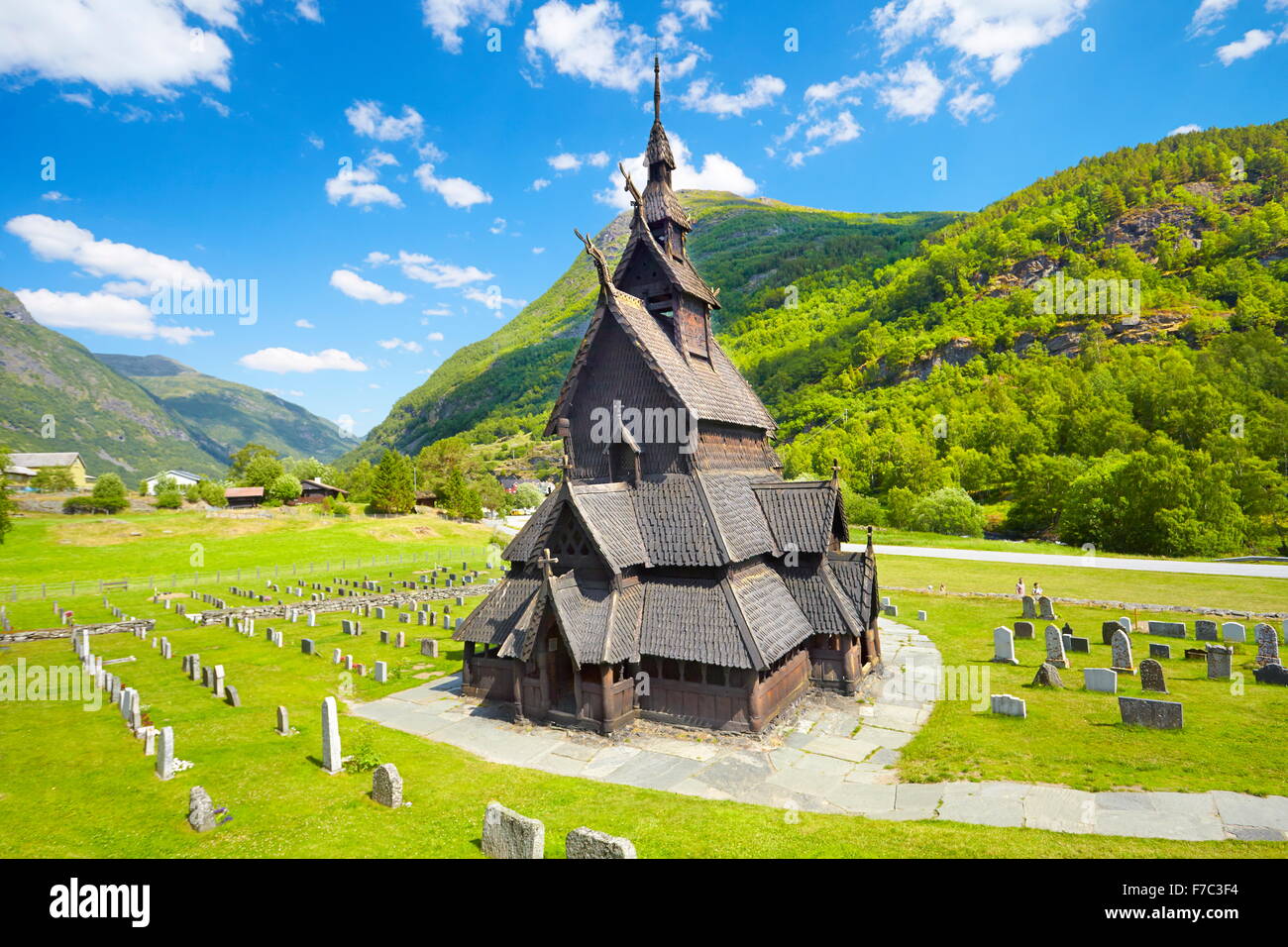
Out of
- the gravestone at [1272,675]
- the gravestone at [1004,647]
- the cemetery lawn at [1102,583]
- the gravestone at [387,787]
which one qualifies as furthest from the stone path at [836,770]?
the cemetery lawn at [1102,583]

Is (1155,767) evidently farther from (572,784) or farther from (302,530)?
(302,530)

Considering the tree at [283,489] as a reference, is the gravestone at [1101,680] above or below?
below

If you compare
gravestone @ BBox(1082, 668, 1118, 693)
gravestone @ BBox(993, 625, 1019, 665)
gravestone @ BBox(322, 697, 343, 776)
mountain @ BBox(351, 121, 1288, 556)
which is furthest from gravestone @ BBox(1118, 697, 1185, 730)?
mountain @ BBox(351, 121, 1288, 556)

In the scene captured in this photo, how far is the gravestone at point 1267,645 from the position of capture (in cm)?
1962

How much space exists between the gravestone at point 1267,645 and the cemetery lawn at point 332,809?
49.8 feet

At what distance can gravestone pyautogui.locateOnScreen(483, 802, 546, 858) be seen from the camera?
364 inches

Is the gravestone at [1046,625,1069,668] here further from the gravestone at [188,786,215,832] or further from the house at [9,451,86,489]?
the house at [9,451,86,489]

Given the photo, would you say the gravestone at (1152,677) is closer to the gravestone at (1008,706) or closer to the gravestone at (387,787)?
the gravestone at (1008,706)

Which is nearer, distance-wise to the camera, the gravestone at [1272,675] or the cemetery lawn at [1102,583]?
the gravestone at [1272,675]

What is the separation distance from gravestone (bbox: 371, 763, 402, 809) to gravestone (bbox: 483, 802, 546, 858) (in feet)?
10.1

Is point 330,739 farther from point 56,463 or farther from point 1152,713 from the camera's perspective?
point 56,463

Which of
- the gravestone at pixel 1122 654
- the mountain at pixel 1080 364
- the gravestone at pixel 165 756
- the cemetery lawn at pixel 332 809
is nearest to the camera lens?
the cemetery lawn at pixel 332 809

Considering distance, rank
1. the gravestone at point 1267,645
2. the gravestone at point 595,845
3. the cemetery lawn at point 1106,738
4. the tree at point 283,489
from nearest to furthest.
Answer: the gravestone at point 595,845 < the cemetery lawn at point 1106,738 < the gravestone at point 1267,645 < the tree at point 283,489

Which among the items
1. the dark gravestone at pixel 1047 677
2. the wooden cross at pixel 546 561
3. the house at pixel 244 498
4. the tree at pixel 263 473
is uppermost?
the tree at pixel 263 473
